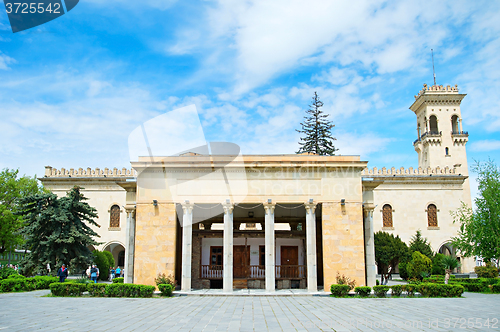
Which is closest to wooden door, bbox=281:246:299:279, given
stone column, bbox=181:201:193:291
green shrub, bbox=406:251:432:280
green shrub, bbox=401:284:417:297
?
stone column, bbox=181:201:193:291

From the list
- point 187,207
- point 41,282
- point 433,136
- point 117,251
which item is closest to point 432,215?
point 433,136

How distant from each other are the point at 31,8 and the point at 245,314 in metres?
10.9

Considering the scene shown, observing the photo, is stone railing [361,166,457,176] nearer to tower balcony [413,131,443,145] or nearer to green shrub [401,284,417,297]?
tower balcony [413,131,443,145]

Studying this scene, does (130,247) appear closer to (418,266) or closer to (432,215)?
(418,266)

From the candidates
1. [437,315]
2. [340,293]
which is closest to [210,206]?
[340,293]

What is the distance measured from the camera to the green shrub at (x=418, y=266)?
85.6 ft

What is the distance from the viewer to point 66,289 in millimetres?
18219

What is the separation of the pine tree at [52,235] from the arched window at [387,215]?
1055 inches

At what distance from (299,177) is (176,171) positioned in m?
6.94

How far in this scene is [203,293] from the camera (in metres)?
19.9

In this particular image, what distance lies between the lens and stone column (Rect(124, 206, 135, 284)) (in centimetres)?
2261

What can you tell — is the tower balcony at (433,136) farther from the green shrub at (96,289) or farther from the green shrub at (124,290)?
the green shrub at (96,289)

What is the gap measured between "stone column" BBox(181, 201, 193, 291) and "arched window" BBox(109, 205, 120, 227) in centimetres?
1952

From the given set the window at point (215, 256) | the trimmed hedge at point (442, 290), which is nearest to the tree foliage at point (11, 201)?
the window at point (215, 256)
